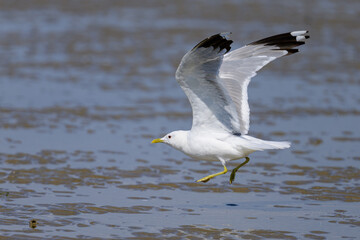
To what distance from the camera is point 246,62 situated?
25.4 ft

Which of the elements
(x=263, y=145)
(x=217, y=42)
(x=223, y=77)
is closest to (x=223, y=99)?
(x=223, y=77)

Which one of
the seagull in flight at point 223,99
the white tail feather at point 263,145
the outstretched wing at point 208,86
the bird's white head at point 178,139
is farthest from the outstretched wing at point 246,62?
the bird's white head at point 178,139

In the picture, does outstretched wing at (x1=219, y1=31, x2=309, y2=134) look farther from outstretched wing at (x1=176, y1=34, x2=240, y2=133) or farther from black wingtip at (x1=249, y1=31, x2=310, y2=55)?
outstretched wing at (x1=176, y1=34, x2=240, y2=133)

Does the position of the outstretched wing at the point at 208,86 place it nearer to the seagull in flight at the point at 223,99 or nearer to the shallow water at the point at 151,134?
the seagull in flight at the point at 223,99

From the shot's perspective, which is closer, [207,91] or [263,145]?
[263,145]

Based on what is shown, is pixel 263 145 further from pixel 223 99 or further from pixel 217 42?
pixel 217 42

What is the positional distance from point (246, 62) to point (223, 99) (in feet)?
2.15

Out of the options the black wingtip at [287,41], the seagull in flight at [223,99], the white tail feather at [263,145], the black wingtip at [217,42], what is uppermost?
the black wingtip at [287,41]

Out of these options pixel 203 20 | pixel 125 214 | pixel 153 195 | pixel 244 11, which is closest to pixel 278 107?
pixel 153 195

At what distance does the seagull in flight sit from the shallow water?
605mm

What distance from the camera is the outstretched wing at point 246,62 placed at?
24.8 feet

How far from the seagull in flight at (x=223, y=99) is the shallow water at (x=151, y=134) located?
23.8 inches

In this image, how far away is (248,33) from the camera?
1872cm

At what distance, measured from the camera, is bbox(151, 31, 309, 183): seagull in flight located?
7047 millimetres
